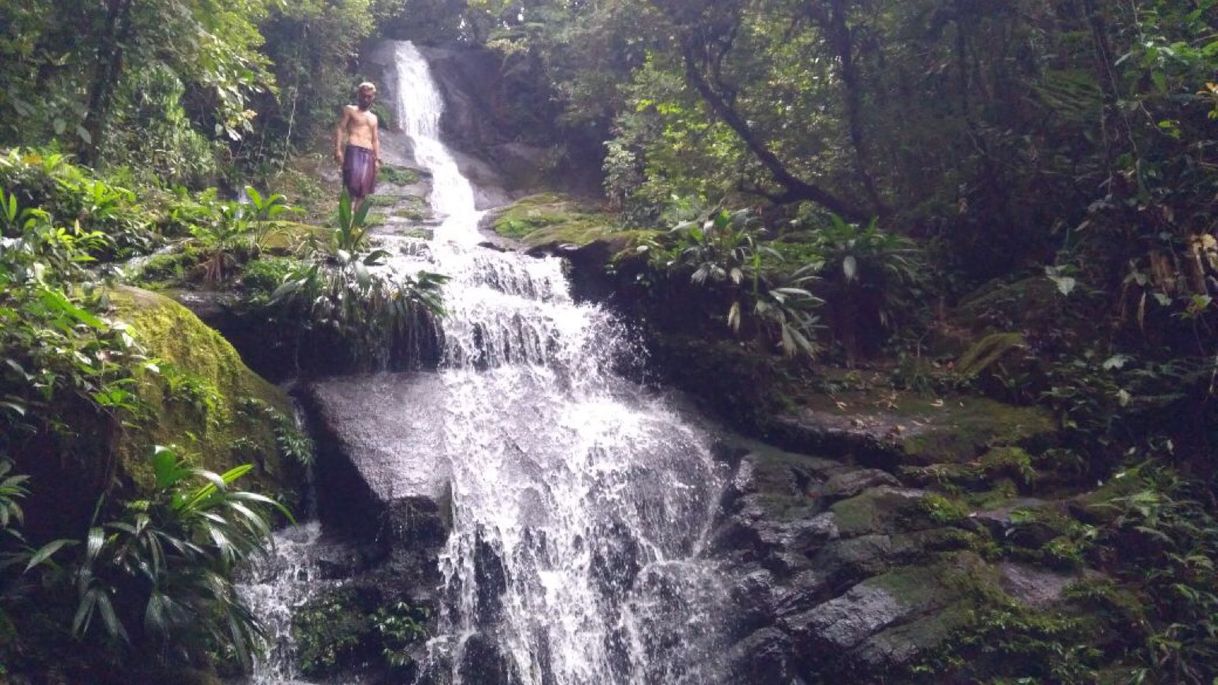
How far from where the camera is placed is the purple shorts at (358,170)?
35.3ft

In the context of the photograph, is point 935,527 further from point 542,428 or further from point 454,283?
point 454,283

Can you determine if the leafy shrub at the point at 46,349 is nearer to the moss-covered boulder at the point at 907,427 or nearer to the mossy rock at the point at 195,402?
the mossy rock at the point at 195,402

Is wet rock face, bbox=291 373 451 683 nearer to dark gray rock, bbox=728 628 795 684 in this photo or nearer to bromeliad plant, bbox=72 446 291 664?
bromeliad plant, bbox=72 446 291 664

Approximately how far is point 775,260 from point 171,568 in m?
7.21

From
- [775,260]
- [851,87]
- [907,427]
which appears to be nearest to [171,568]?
[907,427]

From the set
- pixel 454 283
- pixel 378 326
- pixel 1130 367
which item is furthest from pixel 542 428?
pixel 1130 367

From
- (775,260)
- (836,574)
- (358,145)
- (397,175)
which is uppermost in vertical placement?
(397,175)

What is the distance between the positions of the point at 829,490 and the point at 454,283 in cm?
529

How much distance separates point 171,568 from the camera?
5363 millimetres

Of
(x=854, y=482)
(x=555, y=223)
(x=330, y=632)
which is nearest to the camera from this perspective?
(x=330, y=632)

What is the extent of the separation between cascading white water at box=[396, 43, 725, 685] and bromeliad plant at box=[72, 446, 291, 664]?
5.51 ft

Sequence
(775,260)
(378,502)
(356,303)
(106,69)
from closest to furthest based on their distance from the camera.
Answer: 1. (378,502)
2. (356,303)
3. (106,69)
4. (775,260)

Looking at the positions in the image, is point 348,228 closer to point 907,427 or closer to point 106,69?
point 106,69

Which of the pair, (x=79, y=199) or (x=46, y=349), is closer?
(x=46, y=349)
